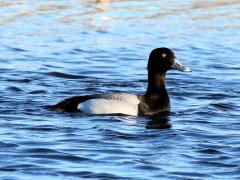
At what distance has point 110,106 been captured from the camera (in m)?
16.0

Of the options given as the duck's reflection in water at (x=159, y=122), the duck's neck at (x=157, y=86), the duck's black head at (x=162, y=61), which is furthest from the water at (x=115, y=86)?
the duck's black head at (x=162, y=61)

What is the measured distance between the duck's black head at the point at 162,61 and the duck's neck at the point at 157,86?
3.3 inches

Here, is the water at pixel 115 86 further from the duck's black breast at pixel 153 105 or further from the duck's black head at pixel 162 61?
the duck's black head at pixel 162 61

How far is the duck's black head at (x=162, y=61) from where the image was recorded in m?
16.9

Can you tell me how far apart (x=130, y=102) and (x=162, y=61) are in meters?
1.26

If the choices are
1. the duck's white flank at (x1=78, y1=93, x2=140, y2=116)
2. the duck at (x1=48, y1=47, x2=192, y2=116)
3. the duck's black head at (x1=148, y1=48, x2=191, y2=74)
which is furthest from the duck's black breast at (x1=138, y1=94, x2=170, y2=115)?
the duck's black head at (x1=148, y1=48, x2=191, y2=74)

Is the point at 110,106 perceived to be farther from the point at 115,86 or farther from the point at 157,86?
the point at 115,86

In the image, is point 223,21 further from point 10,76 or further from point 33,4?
point 10,76

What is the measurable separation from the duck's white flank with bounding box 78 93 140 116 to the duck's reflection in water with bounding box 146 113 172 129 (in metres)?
0.37

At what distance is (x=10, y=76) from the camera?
1930cm

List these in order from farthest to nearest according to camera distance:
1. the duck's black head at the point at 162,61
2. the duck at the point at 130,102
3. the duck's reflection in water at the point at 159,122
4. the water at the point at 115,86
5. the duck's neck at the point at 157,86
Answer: the duck's black head at the point at 162,61 → the duck's neck at the point at 157,86 → the duck at the point at 130,102 → the duck's reflection in water at the point at 159,122 → the water at the point at 115,86

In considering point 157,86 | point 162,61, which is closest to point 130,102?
point 157,86

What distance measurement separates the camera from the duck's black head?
16.9 meters

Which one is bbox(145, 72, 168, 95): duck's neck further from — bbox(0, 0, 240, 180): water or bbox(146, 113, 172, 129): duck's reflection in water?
bbox(146, 113, 172, 129): duck's reflection in water
